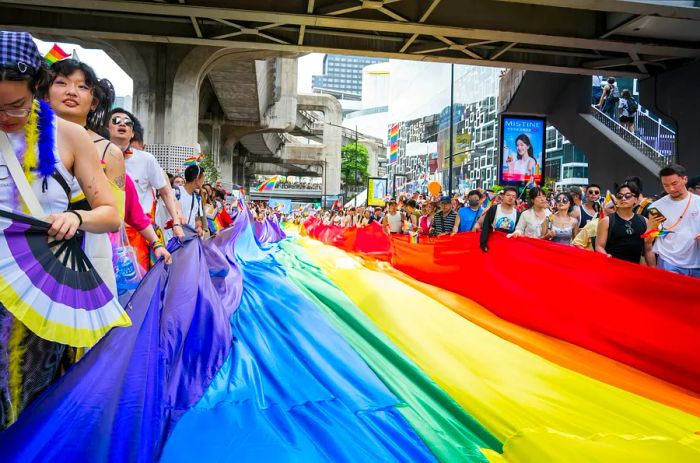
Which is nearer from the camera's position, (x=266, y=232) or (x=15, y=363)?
(x=15, y=363)

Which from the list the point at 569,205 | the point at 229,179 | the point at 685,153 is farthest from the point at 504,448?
the point at 229,179

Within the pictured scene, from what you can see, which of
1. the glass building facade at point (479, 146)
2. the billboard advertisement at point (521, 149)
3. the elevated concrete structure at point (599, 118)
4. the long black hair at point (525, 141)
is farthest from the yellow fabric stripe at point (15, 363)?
the glass building facade at point (479, 146)

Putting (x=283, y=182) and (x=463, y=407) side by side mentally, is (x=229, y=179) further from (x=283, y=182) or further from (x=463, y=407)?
(x=283, y=182)

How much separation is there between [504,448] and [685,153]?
16906 millimetres

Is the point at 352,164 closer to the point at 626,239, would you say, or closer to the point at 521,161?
the point at 521,161

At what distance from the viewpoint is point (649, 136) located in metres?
20.0

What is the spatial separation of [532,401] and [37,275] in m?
2.83

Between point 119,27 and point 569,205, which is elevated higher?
point 119,27

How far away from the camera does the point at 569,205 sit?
7.34 metres

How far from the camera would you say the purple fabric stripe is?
5.79ft

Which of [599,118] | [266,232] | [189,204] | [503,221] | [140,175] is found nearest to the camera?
[140,175]

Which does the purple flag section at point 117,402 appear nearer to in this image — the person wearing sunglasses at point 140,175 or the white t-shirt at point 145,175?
the person wearing sunglasses at point 140,175

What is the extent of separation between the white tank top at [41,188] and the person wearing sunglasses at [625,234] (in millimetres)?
4844

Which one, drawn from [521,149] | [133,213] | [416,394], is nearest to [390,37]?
[521,149]
